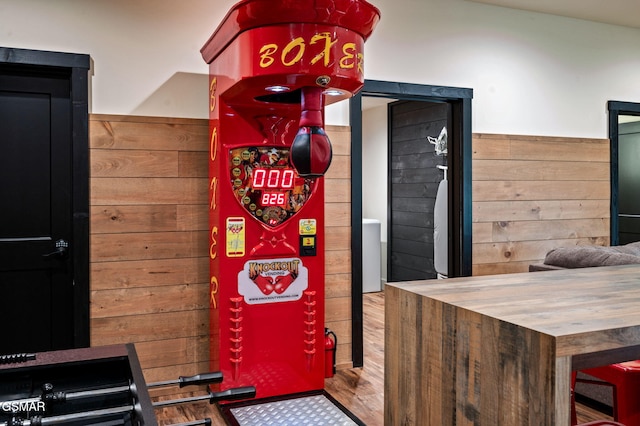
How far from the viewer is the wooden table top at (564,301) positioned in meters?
1.14

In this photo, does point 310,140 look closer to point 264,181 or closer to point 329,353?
point 264,181

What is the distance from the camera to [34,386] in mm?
1286

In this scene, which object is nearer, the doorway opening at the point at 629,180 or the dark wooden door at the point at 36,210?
the dark wooden door at the point at 36,210

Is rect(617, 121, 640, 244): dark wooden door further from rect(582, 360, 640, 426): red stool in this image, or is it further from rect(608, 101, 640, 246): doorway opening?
rect(582, 360, 640, 426): red stool

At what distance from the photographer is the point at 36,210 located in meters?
3.04

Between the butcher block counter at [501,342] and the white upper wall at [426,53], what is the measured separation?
2211 millimetres

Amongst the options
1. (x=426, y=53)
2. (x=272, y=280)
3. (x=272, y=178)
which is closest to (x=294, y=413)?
(x=272, y=280)

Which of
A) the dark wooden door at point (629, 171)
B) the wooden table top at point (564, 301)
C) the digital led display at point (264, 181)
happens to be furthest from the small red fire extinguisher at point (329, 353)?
the dark wooden door at point (629, 171)

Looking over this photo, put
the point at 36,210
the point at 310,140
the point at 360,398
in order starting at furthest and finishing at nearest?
the point at 360,398 → the point at 36,210 → the point at 310,140

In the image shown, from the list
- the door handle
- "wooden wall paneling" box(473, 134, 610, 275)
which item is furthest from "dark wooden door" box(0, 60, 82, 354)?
"wooden wall paneling" box(473, 134, 610, 275)

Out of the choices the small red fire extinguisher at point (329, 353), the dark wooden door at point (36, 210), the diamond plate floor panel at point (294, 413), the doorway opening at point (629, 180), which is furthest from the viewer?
the doorway opening at point (629, 180)

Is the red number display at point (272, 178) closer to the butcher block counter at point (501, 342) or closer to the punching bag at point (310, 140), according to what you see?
the punching bag at point (310, 140)

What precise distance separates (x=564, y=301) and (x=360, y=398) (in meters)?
2.02

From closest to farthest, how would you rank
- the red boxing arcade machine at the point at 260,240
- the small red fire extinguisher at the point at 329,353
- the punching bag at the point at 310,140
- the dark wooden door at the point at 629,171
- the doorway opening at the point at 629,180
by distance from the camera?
1. the punching bag at the point at 310,140
2. the red boxing arcade machine at the point at 260,240
3. the small red fire extinguisher at the point at 329,353
4. the doorway opening at the point at 629,180
5. the dark wooden door at the point at 629,171
